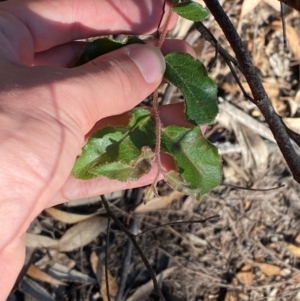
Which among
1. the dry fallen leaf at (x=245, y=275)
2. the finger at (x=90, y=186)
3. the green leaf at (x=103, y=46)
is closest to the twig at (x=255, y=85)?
the green leaf at (x=103, y=46)

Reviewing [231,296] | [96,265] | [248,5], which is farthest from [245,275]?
[248,5]

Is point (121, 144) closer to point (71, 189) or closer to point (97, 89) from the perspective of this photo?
point (97, 89)

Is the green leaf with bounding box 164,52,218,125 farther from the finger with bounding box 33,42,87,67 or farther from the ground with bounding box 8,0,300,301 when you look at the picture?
the ground with bounding box 8,0,300,301

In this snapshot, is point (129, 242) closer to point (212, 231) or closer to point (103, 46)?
point (212, 231)

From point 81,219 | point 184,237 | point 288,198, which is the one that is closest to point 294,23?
point 288,198

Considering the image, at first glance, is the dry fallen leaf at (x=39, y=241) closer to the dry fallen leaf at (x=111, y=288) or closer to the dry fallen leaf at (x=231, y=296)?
the dry fallen leaf at (x=111, y=288)

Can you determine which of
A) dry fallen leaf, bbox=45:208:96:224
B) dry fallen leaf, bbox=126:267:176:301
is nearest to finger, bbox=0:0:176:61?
dry fallen leaf, bbox=45:208:96:224
